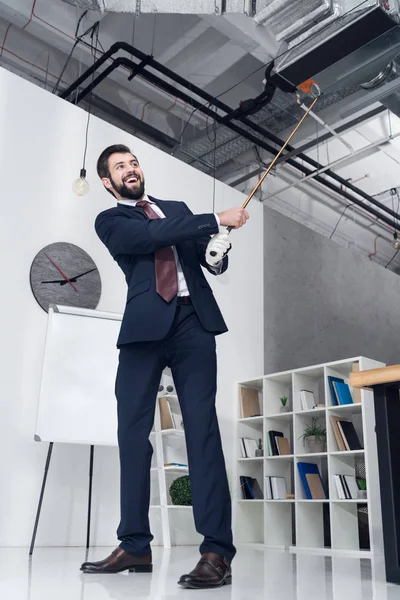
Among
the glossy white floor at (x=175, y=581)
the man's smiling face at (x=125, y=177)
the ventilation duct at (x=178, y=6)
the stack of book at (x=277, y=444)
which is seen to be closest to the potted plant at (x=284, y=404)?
the stack of book at (x=277, y=444)

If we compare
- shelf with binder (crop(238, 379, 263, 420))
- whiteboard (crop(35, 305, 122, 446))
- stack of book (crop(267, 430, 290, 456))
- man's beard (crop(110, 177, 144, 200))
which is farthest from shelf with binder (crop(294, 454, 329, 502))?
man's beard (crop(110, 177, 144, 200))

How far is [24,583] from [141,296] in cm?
92

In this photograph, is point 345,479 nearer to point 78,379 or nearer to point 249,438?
point 249,438

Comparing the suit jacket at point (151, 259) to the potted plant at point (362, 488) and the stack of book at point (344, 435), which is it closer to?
the stack of book at point (344, 435)

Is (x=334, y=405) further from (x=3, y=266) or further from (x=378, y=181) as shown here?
(x=378, y=181)

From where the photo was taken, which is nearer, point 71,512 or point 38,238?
point 71,512

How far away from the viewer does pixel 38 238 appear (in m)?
3.98

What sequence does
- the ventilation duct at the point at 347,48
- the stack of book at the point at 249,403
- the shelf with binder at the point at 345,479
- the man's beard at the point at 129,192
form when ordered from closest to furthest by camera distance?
the man's beard at the point at 129,192
the ventilation duct at the point at 347,48
the shelf with binder at the point at 345,479
the stack of book at the point at 249,403

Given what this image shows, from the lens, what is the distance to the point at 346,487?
4.08 metres

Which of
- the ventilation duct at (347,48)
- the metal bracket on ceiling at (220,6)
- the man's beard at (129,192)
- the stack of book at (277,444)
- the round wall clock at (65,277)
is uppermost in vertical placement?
the metal bracket on ceiling at (220,6)

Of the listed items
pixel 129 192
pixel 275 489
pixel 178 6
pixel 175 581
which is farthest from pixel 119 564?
pixel 178 6

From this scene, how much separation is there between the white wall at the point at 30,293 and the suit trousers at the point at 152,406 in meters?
1.79

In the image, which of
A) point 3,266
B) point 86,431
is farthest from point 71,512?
point 3,266

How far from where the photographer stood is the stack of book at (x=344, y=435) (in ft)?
13.5
